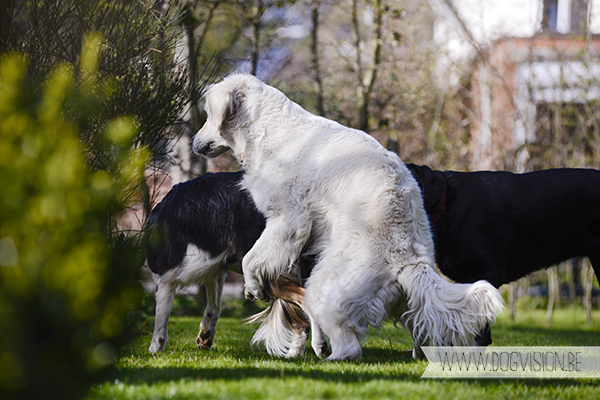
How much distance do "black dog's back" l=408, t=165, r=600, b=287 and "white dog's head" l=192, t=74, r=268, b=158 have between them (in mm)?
1538

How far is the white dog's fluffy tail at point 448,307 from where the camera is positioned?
127 inches

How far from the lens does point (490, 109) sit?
9.97 meters

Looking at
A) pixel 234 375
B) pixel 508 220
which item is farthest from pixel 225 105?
pixel 508 220

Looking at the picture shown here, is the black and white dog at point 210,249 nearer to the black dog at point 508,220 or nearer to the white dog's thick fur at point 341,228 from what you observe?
the white dog's thick fur at point 341,228

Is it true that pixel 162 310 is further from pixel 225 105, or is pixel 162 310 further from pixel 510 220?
pixel 510 220

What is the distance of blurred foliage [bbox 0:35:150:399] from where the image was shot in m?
1.79

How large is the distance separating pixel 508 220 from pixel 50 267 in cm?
370

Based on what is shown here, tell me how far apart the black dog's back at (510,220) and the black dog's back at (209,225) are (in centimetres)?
144

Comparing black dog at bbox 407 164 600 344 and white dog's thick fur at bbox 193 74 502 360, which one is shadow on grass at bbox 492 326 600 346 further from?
white dog's thick fur at bbox 193 74 502 360

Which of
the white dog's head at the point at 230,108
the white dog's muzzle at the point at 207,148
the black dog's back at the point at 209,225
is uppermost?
the white dog's head at the point at 230,108

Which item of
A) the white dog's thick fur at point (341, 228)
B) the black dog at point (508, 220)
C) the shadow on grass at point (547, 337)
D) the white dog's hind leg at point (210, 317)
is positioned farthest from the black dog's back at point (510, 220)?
the white dog's hind leg at point (210, 317)

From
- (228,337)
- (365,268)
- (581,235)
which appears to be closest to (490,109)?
(581,235)

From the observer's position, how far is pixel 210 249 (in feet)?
14.3

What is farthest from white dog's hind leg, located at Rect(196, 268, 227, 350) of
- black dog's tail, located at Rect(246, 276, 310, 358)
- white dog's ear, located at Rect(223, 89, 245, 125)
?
white dog's ear, located at Rect(223, 89, 245, 125)
